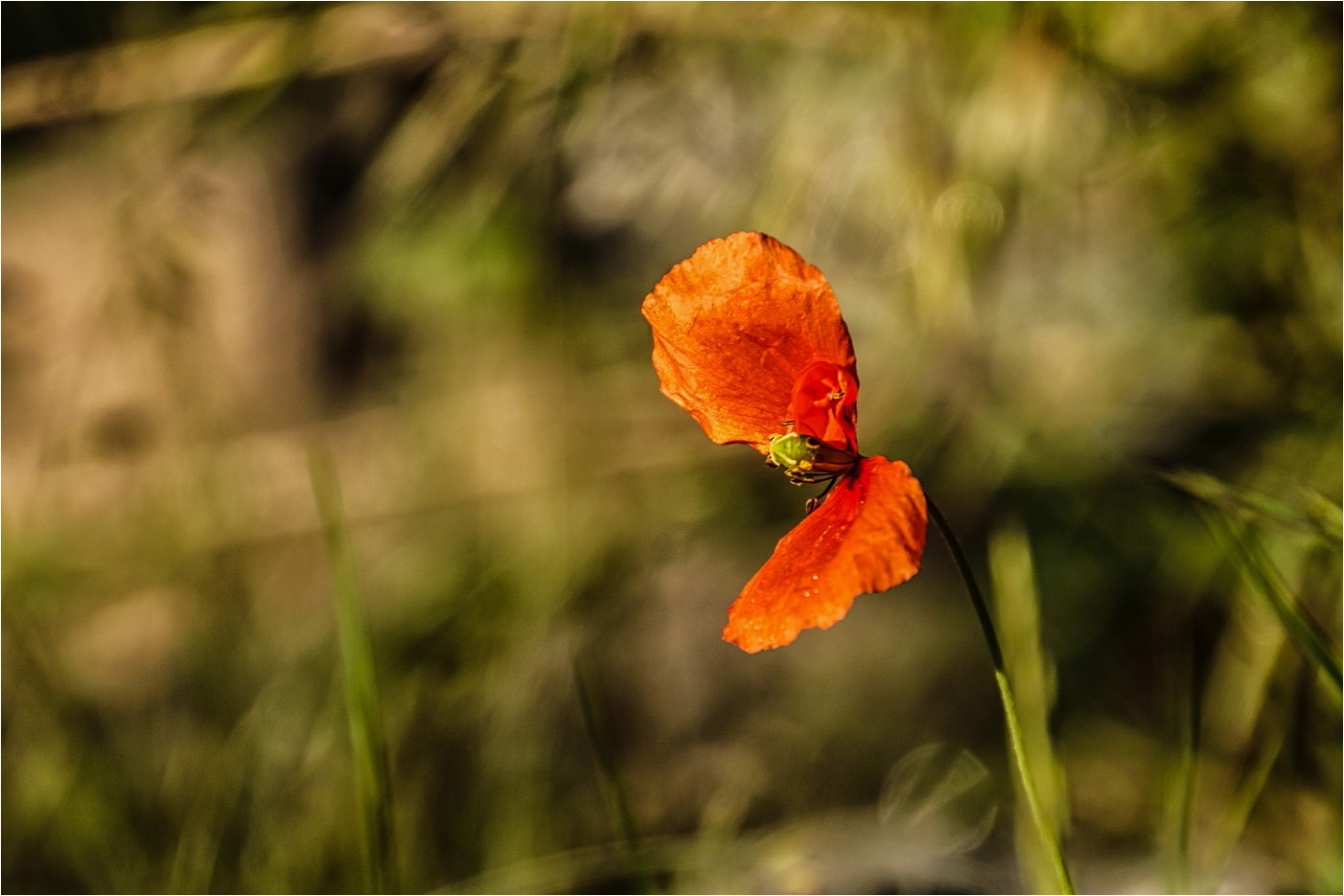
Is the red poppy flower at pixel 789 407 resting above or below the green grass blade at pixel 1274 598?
above

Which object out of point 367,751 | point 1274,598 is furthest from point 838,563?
point 367,751

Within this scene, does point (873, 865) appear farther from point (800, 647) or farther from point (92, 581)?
point (92, 581)

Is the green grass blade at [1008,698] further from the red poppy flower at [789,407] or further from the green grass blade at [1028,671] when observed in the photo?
the green grass blade at [1028,671]

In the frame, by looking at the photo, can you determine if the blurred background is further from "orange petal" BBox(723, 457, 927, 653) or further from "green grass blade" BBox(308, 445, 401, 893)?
"orange petal" BBox(723, 457, 927, 653)

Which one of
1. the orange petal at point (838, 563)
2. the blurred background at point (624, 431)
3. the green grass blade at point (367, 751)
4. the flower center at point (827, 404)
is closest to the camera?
the orange petal at point (838, 563)

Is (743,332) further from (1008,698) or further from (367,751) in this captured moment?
(367,751)

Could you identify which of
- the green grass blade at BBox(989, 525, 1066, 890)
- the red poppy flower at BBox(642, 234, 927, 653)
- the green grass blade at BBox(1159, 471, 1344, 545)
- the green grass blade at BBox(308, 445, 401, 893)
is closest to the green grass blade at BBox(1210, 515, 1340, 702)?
the green grass blade at BBox(1159, 471, 1344, 545)

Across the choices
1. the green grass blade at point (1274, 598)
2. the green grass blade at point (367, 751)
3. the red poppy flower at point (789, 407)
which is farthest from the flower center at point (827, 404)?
the green grass blade at point (367, 751)

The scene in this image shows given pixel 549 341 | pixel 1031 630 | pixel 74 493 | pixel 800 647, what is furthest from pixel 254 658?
pixel 1031 630
